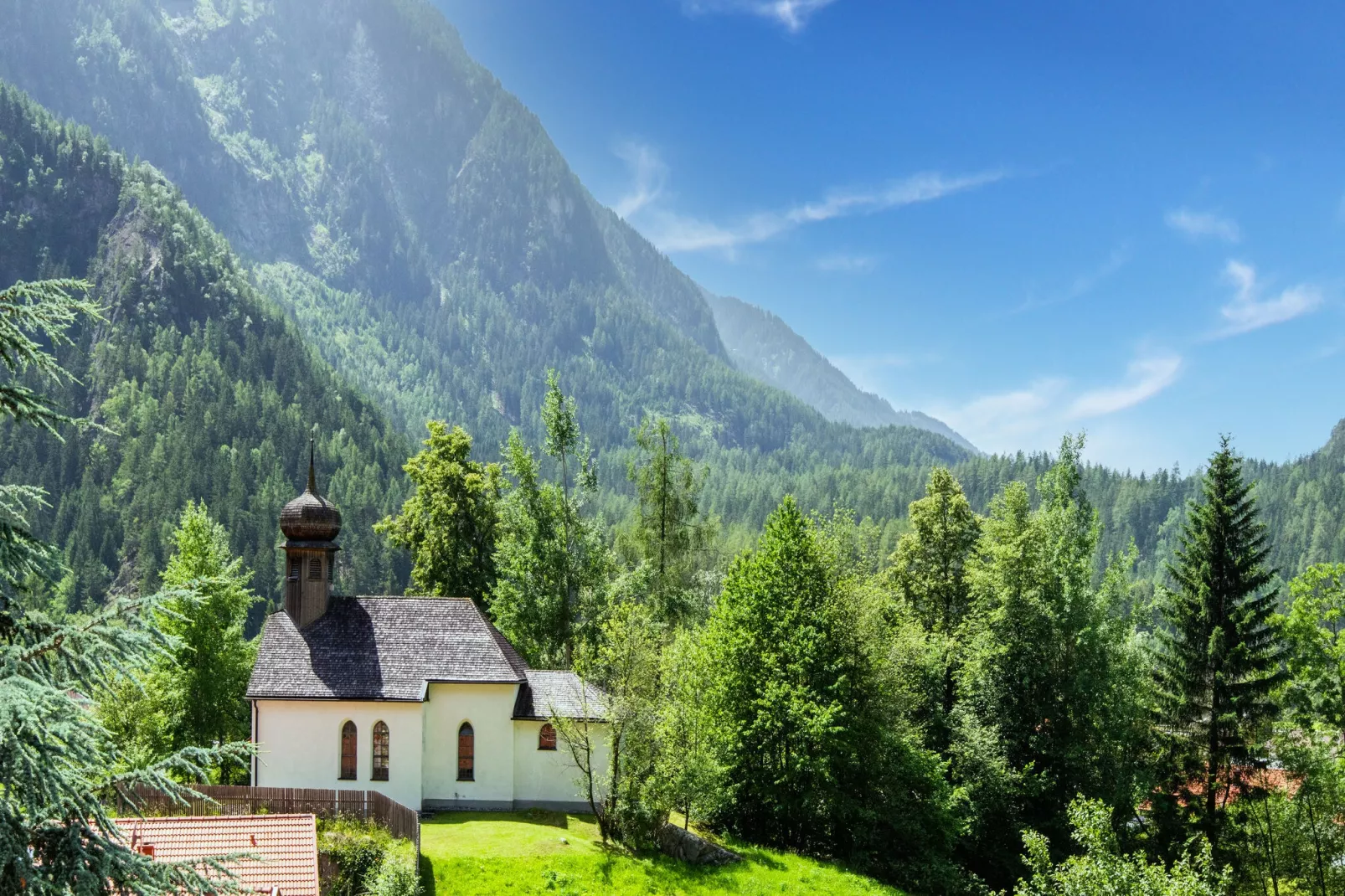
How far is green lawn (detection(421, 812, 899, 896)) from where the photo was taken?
29.9 m

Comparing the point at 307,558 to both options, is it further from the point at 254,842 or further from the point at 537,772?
the point at 254,842

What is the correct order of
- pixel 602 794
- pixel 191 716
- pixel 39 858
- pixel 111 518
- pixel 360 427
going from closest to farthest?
pixel 39 858
pixel 602 794
pixel 191 716
pixel 111 518
pixel 360 427

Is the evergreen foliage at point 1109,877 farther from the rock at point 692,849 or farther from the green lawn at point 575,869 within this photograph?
the rock at point 692,849

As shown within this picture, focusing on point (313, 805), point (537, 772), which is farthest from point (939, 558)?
point (313, 805)

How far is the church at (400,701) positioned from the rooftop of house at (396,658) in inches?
1.6

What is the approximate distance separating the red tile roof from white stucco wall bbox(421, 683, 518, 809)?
9.71 m

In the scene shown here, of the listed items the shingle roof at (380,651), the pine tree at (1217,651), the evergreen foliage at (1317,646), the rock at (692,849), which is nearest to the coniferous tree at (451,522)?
the shingle roof at (380,651)

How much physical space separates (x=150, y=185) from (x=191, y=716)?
540 ft

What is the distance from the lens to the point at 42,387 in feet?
458

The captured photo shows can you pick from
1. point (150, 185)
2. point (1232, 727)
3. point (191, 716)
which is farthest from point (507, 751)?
point (150, 185)

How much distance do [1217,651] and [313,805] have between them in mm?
29917

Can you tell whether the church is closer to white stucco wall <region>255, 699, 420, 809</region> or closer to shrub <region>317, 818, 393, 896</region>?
white stucco wall <region>255, 699, 420, 809</region>

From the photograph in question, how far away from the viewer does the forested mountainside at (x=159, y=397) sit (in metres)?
125

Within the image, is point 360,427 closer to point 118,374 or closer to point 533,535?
point 118,374
